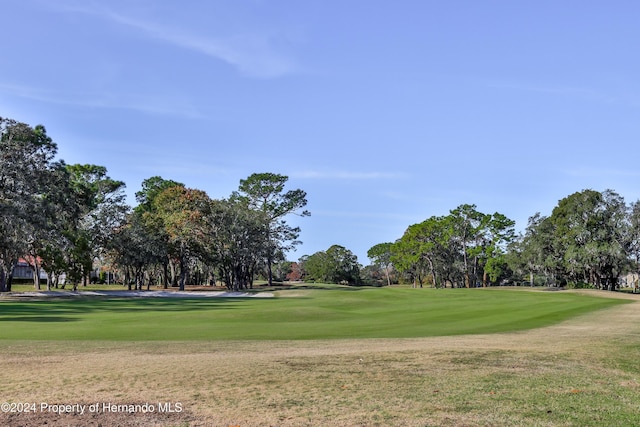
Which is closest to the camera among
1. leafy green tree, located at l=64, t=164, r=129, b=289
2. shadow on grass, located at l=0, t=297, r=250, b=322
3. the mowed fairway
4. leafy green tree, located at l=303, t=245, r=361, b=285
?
the mowed fairway

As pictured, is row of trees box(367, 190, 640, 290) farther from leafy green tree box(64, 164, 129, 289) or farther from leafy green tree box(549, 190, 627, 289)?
leafy green tree box(64, 164, 129, 289)

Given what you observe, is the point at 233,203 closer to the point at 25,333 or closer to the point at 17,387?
the point at 25,333

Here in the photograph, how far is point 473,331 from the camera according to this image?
23875 millimetres

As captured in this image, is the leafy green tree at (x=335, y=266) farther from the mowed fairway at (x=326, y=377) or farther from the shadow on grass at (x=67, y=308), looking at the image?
the mowed fairway at (x=326, y=377)

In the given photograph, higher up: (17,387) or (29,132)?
(29,132)

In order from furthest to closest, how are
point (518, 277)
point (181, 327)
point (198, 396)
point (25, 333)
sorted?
point (518, 277) → point (181, 327) → point (25, 333) → point (198, 396)

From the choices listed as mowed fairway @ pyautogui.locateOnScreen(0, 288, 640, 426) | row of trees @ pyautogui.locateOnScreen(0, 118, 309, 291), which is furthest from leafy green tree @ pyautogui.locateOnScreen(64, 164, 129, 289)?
mowed fairway @ pyautogui.locateOnScreen(0, 288, 640, 426)

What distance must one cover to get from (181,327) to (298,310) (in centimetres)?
1189

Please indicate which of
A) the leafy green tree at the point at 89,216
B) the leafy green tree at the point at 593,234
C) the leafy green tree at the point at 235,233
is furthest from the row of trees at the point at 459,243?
the leafy green tree at the point at 89,216

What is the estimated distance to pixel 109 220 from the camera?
241 ft

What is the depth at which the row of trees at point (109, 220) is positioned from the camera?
4912 cm

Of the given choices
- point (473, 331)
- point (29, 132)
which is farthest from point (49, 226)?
point (473, 331)

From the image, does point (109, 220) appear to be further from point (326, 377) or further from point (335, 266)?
point (326, 377)

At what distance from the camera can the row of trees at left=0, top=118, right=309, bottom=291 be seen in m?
49.1
